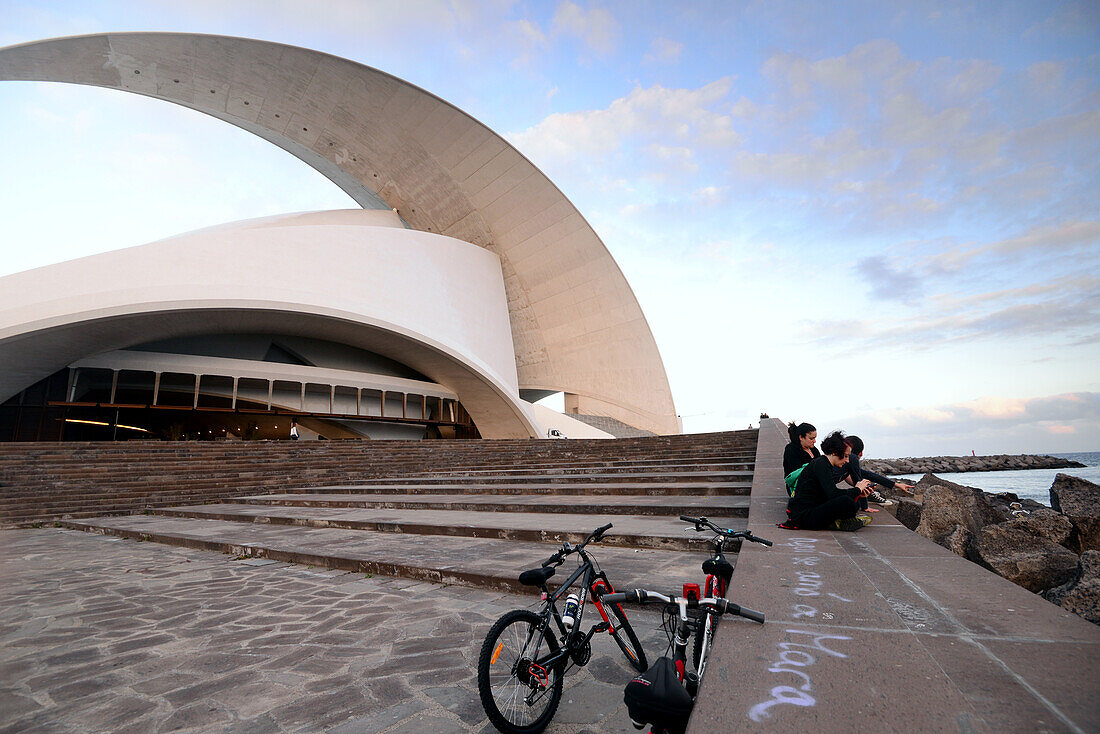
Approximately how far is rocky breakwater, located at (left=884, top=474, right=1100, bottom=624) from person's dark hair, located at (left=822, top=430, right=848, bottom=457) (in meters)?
2.48

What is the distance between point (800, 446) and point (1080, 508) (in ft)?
21.2

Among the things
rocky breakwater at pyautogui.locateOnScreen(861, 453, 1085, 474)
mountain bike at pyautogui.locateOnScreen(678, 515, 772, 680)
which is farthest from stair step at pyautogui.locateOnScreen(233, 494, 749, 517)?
rocky breakwater at pyautogui.locateOnScreen(861, 453, 1085, 474)

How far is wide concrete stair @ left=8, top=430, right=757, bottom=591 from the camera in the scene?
154 inches

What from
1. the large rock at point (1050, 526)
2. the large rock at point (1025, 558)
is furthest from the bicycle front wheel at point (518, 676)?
the large rock at point (1050, 526)

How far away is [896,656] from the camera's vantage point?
1.49 meters

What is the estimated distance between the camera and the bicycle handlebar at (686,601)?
60.3 inches

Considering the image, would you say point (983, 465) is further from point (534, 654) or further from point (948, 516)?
point (534, 654)

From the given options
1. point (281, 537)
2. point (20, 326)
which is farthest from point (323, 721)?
point (20, 326)

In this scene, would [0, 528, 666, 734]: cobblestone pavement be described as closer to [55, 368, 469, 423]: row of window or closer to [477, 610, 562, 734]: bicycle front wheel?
[477, 610, 562, 734]: bicycle front wheel

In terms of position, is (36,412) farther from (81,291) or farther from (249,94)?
(249,94)

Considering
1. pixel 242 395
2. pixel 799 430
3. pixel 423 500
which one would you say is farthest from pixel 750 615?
pixel 242 395

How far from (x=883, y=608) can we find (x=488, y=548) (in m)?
2.93

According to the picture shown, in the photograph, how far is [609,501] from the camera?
5.70m

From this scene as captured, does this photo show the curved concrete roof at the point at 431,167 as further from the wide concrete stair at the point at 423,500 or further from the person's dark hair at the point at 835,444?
the person's dark hair at the point at 835,444
